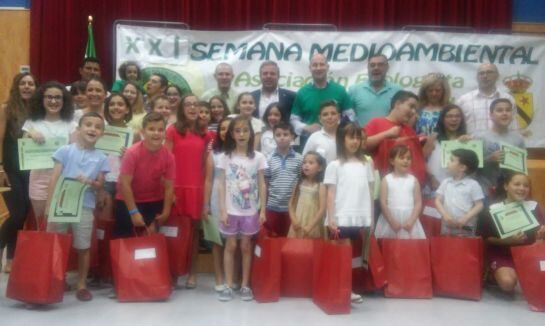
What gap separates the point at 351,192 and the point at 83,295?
1.87 meters

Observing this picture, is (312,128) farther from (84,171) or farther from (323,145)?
(84,171)

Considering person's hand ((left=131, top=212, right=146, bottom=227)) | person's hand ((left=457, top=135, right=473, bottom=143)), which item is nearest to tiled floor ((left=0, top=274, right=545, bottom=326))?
person's hand ((left=131, top=212, right=146, bottom=227))

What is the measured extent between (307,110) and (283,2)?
253 cm

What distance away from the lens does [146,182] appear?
13.2 feet

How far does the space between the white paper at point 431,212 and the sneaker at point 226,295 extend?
156 centimetres

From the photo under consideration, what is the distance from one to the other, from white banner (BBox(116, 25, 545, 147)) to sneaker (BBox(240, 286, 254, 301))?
262 cm

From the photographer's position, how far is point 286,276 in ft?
13.5

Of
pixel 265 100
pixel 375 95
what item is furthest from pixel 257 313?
pixel 375 95

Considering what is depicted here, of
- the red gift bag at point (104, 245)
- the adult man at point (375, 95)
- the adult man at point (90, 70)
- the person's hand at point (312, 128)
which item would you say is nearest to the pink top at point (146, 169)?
the red gift bag at point (104, 245)

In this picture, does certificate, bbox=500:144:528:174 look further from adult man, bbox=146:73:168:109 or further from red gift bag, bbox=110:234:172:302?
adult man, bbox=146:73:168:109

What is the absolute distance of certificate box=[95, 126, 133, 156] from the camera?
4.07 m

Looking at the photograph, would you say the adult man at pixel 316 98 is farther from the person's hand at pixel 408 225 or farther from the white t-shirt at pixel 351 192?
the person's hand at pixel 408 225

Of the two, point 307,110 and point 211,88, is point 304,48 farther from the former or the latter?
point 307,110

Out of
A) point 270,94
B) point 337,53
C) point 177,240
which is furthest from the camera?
point 337,53
